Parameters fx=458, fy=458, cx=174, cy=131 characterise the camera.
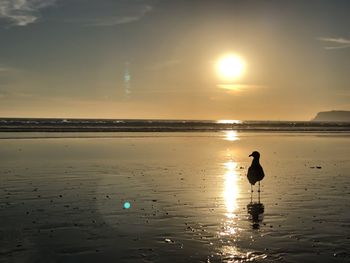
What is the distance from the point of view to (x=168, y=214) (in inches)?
533

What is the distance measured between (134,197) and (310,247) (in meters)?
7.40

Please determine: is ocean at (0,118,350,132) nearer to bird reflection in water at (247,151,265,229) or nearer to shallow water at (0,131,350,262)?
shallow water at (0,131,350,262)

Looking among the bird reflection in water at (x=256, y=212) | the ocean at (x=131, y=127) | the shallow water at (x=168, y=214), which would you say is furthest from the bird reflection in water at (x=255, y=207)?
the ocean at (x=131, y=127)

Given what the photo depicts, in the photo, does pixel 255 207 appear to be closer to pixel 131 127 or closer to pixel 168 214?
pixel 168 214

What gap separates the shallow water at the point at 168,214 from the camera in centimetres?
992

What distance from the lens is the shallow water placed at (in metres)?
9.92

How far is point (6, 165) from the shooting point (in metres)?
24.6

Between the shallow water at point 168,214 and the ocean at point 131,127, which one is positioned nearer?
the shallow water at point 168,214

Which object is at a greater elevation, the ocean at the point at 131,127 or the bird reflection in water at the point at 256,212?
the ocean at the point at 131,127

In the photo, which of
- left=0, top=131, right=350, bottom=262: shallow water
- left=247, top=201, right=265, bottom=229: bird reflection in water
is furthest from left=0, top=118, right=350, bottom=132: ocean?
left=247, top=201, right=265, bottom=229: bird reflection in water

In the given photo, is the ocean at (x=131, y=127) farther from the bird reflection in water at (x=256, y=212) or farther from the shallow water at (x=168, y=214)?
the bird reflection in water at (x=256, y=212)

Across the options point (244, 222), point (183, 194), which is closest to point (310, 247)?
point (244, 222)

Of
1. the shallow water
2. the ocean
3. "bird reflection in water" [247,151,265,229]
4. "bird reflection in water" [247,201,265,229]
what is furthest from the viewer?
the ocean

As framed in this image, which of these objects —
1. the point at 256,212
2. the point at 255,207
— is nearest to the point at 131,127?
the point at 255,207
